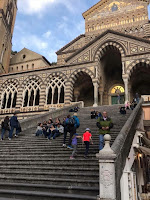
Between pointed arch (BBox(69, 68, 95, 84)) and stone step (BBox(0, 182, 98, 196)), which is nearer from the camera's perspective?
stone step (BBox(0, 182, 98, 196))

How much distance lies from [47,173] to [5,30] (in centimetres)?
3343

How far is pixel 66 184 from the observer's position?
542cm

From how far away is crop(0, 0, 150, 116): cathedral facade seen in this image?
2125 cm

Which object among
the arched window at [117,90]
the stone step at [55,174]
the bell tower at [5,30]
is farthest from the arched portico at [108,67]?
the bell tower at [5,30]

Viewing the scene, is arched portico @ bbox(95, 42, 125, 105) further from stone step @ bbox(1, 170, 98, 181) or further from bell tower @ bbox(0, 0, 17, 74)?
bell tower @ bbox(0, 0, 17, 74)

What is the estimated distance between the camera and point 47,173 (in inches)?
237

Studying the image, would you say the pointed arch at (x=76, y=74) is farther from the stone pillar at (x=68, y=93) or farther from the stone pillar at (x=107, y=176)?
the stone pillar at (x=107, y=176)

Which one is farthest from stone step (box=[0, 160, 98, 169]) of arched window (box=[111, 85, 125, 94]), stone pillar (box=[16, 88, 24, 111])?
arched window (box=[111, 85, 125, 94])

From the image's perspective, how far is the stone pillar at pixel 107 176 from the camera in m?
4.34

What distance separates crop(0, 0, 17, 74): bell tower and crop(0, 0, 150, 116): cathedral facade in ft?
0.58

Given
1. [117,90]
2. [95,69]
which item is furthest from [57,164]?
[117,90]

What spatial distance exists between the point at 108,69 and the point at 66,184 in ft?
72.2

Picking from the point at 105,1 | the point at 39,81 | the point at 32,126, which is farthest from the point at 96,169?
the point at 105,1

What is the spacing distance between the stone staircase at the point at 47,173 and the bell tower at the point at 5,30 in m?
26.9
